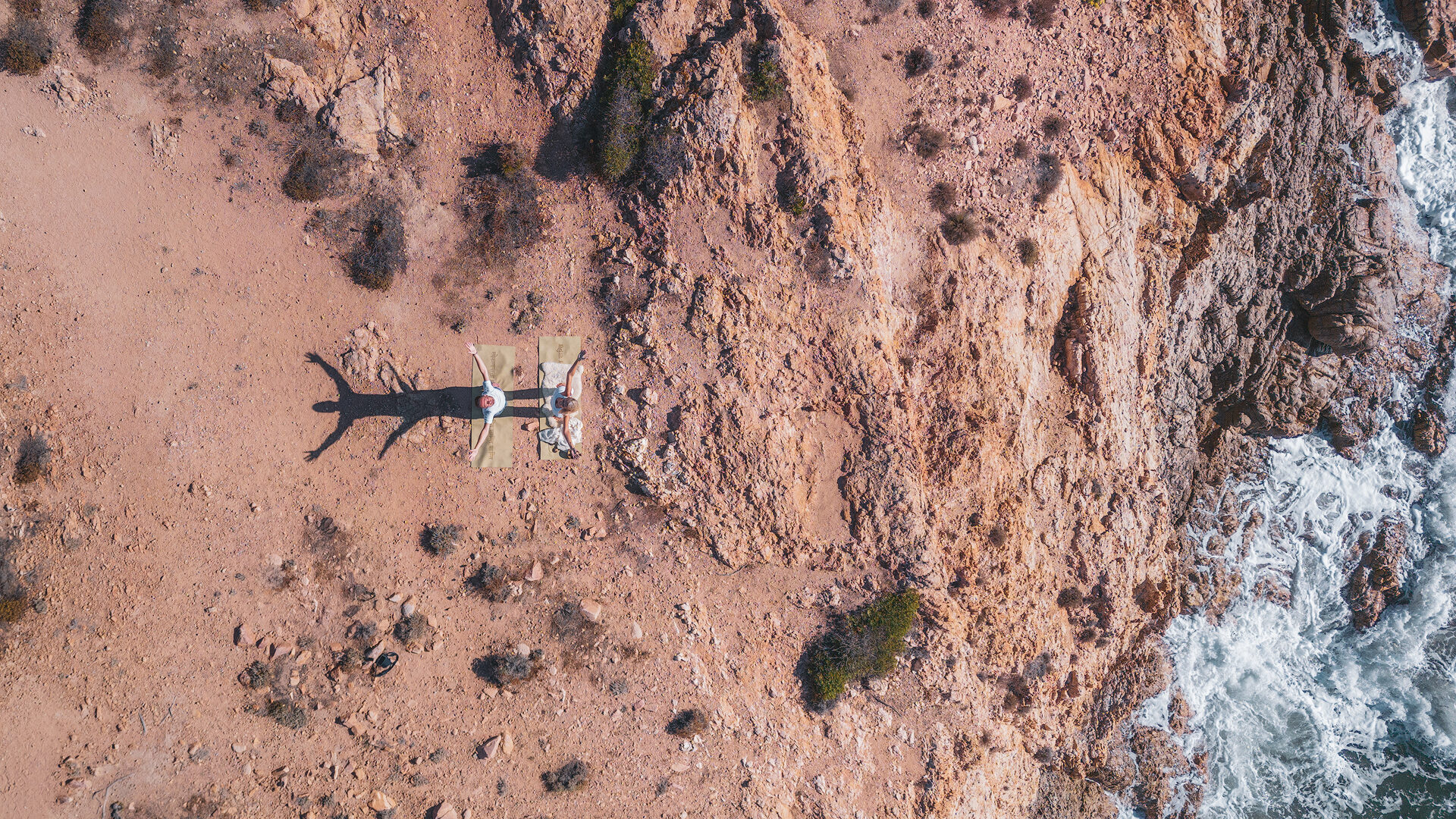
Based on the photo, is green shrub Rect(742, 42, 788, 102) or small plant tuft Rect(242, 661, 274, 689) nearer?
green shrub Rect(742, 42, 788, 102)

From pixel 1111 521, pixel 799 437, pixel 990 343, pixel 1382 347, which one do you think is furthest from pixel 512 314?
pixel 1382 347

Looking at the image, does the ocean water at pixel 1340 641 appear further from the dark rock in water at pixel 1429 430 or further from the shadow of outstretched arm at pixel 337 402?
the shadow of outstretched arm at pixel 337 402

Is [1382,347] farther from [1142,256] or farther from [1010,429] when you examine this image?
[1010,429]

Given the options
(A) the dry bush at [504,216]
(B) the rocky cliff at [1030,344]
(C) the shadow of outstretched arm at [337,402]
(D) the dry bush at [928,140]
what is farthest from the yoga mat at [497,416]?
(D) the dry bush at [928,140]

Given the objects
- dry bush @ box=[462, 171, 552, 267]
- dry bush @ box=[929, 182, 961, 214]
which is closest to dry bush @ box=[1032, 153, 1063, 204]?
dry bush @ box=[929, 182, 961, 214]

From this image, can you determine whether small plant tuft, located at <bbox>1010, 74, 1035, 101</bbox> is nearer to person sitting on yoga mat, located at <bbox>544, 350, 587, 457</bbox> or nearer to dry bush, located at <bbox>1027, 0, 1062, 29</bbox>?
dry bush, located at <bbox>1027, 0, 1062, 29</bbox>

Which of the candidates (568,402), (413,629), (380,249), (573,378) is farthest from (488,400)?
(413,629)
